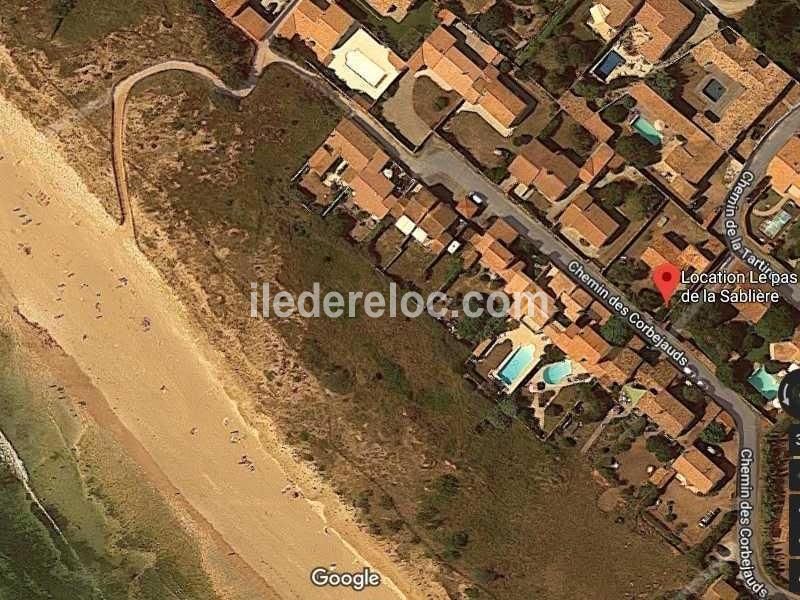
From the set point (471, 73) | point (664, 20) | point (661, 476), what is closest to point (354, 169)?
Result: point (471, 73)

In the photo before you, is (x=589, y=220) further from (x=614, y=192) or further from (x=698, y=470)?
(x=698, y=470)

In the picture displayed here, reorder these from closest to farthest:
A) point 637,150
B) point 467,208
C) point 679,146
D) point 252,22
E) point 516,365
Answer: point 637,150 → point 679,146 → point 467,208 → point 252,22 → point 516,365

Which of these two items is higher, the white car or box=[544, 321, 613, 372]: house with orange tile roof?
the white car

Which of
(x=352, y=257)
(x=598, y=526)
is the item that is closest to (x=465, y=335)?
(x=352, y=257)

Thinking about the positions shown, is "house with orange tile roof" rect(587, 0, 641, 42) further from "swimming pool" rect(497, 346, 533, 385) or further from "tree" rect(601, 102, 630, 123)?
"swimming pool" rect(497, 346, 533, 385)

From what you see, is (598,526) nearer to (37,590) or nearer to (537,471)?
(537,471)

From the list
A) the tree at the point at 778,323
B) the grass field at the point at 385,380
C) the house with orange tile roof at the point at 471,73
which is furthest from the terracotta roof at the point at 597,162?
the tree at the point at 778,323

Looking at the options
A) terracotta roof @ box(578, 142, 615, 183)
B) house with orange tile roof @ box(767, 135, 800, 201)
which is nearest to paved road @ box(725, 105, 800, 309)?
house with orange tile roof @ box(767, 135, 800, 201)

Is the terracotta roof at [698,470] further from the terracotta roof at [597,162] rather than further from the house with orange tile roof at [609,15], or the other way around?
the house with orange tile roof at [609,15]
